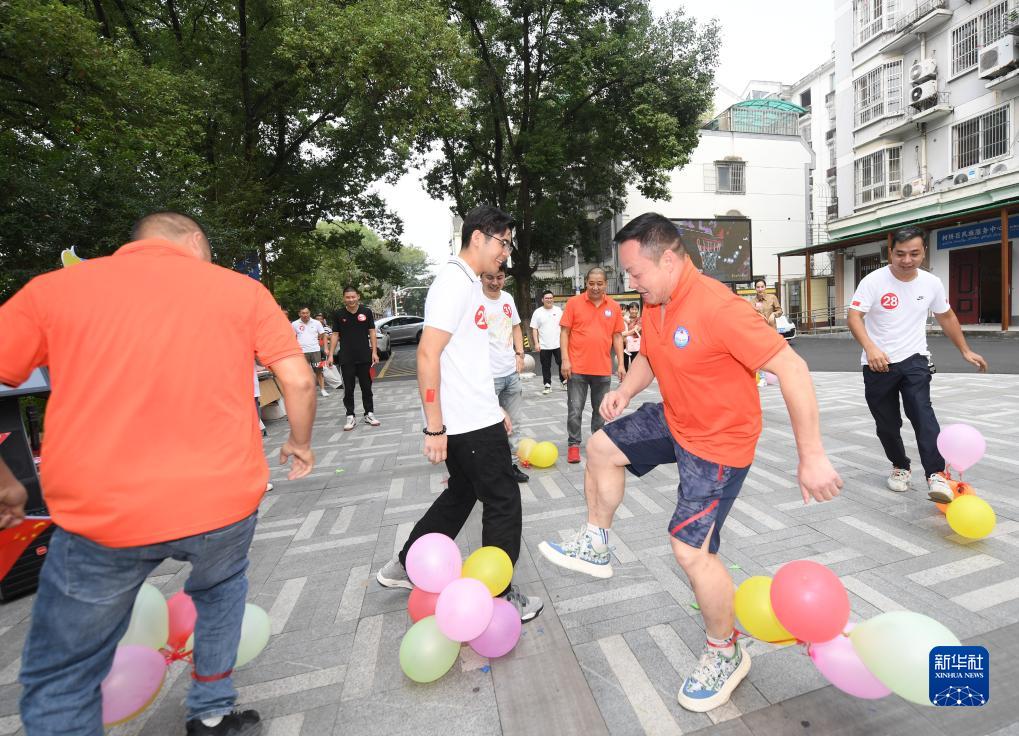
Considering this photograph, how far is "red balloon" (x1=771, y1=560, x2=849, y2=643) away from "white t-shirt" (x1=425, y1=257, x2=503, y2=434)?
1.35 metres

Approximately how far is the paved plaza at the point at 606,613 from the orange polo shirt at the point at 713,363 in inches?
39.5

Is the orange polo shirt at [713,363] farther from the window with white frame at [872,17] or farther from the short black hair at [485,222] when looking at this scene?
the window with white frame at [872,17]

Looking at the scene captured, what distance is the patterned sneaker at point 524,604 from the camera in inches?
103

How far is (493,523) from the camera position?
8.21 feet

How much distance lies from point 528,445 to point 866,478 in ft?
9.39

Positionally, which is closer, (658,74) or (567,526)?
(567,526)

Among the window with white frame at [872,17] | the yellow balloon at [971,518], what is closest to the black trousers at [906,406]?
the yellow balloon at [971,518]

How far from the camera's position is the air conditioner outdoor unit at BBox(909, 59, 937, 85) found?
19719 millimetres

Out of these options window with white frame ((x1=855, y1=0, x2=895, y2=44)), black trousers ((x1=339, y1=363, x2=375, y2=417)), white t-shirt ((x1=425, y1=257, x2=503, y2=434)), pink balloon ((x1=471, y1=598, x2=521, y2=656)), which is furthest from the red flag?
window with white frame ((x1=855, y1=0, x2=895, y2=44))

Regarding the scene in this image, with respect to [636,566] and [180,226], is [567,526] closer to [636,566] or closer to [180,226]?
[636,566]

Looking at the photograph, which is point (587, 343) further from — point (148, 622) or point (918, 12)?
point (918, 12)

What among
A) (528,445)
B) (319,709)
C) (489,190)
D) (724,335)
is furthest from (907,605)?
(489,190)

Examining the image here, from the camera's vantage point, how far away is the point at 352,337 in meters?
7.67

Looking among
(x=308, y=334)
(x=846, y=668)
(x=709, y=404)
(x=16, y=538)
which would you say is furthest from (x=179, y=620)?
(x=308, y=334)
